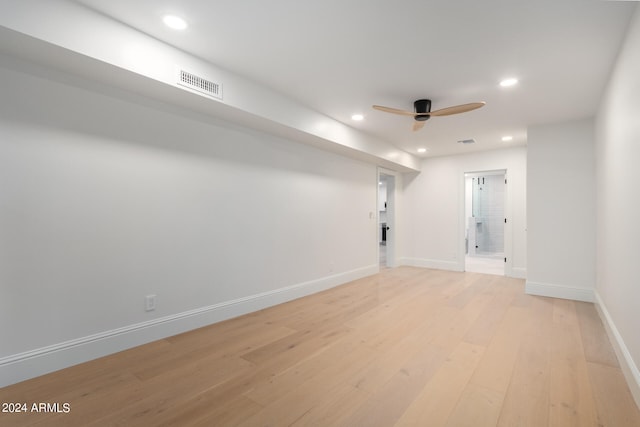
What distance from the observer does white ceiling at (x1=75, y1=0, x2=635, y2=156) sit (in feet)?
6.45

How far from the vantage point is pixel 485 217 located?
29.8ft

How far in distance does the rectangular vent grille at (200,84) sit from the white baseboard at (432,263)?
5468 millimetres

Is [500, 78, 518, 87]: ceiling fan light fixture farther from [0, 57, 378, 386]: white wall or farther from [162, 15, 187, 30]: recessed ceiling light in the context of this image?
[162, 15, 187, 30]: recessed ceiling light

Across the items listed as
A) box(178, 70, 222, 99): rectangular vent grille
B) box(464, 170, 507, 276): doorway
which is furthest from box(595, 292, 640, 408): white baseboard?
box(464, 170, 507, 276): doorway

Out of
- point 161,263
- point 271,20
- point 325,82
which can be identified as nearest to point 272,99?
point 325,82

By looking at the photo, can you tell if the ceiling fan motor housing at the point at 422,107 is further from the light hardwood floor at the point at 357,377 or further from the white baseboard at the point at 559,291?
the white baseboard at the point at 559,291

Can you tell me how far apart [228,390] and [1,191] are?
2051mm

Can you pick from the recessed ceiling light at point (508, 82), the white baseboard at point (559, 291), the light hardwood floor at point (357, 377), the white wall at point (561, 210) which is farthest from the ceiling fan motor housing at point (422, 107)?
the white baseboard at point (559, 291)

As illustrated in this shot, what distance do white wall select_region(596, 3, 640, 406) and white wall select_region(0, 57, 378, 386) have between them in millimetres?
3303

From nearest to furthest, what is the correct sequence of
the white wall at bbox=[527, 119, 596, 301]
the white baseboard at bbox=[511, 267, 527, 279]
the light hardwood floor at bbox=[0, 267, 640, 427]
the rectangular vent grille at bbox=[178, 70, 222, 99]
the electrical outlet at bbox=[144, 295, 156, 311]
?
the light hardwood floor at bbox=[0, 267, 640, 427], the rectangular vent grille at bbox=[178, 70, 222, 99], the electrical outlet at bbox=[144, 295, 156, 311], the white wall at bbox=[527, 119, 596, 301], the white baseboard at bbox=[511, 267, 527, 279]

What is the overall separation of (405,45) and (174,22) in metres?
1.74

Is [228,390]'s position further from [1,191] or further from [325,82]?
[325,82]

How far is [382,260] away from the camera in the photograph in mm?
7645

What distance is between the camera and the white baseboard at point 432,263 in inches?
250
